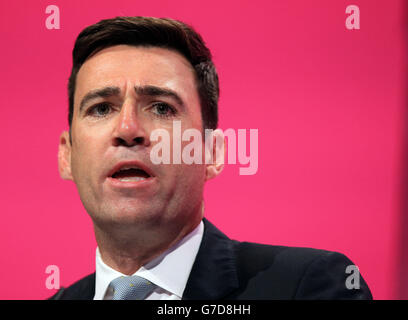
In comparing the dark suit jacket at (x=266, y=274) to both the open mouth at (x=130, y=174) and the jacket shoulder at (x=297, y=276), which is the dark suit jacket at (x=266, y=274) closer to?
the jacket shoulder at (x=297, y=276)

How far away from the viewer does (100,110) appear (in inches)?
53.4

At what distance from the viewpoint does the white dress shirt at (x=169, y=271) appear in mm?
1324

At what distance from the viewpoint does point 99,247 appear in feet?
4.82

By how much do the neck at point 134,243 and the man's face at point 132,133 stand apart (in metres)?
0.03

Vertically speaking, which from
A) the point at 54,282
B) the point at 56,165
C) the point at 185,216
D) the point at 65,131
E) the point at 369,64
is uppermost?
the point at 369,64

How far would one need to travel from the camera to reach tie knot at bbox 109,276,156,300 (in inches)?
52.4

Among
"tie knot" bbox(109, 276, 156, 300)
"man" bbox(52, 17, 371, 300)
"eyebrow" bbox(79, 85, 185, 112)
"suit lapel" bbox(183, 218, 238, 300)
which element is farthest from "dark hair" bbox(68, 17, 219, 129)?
"tie knot" bbox(109, 276, 156, 300)

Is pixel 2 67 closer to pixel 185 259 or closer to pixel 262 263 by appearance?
pixel 185 259

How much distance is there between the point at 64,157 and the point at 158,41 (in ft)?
1.59

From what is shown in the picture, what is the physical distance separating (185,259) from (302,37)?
80 centimetres

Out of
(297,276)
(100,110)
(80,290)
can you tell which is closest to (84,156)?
(100,110)

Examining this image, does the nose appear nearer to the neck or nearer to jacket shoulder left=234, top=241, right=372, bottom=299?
the neck

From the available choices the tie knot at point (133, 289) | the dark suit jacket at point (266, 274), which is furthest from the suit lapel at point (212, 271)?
the tie knot at point (133, 289)
